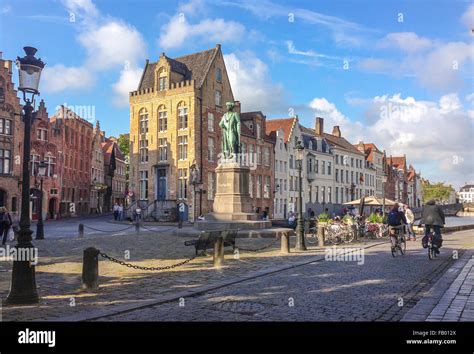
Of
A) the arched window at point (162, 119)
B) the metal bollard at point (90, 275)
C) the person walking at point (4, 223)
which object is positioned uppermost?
the arched window at point (162, 119)

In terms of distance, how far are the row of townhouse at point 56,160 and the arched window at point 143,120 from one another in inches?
373

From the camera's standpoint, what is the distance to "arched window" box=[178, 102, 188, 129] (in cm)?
4531

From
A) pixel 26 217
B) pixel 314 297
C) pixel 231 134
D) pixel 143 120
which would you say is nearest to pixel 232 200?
pixel 231 134

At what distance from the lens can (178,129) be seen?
1797 inches

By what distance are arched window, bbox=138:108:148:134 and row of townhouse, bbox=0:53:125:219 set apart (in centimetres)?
947

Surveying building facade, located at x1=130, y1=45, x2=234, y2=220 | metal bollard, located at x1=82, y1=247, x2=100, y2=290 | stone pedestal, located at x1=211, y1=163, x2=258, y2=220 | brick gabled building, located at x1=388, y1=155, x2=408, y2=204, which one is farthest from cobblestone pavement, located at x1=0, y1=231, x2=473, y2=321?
brick gabled building, located at x1=388, y1=155, x2=408, y2=204

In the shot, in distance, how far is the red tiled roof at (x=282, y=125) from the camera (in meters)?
59.2

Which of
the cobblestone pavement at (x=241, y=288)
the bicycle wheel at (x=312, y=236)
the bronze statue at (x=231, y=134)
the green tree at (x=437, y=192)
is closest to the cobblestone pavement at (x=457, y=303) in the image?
the cobblestone pavement at (x=241, y=288)

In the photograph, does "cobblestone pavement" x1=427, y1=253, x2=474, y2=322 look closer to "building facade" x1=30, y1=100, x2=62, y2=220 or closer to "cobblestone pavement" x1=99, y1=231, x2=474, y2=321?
"cobblestone pavement" x1=99, y1=231, x2=474, y2=321

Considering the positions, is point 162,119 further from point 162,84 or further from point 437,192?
point 437,192

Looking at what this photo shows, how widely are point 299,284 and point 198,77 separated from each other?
1554 inches

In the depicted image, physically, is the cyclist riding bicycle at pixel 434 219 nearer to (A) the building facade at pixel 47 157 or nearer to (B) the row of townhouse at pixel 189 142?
(B) the row of townhouse at pixel 189 142
